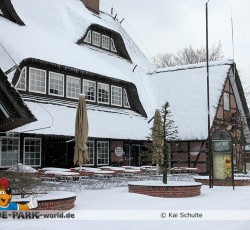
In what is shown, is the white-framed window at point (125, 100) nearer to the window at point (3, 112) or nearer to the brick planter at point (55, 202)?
the window at point (3, 112)

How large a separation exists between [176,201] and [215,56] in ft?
125

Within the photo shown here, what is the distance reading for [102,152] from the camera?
2070 centimetres

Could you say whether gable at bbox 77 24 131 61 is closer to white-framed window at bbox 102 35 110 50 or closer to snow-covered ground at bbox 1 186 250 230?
white-framed window at bbox 102 35 110 50

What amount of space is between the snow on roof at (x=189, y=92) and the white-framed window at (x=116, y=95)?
3.62 meters

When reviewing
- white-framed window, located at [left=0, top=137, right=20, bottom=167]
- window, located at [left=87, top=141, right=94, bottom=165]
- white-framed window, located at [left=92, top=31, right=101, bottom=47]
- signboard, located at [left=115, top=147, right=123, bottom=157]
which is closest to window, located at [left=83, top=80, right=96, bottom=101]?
window, located at [left=87, top=141, right=94, bottom=165]

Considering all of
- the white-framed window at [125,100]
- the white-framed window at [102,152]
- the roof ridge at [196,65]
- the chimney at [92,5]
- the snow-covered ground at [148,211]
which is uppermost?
the chimney at [92,5]

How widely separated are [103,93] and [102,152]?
3033 millimetres

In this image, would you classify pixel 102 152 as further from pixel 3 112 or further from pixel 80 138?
pixel 3 112

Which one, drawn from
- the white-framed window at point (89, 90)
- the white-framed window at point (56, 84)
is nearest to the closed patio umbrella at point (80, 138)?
the white-framed window at point (56, 84)

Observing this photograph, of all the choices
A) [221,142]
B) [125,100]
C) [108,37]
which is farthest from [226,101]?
[221,142]

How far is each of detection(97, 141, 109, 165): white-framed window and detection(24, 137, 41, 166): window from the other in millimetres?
3833

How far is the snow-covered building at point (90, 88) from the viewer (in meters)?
16.3

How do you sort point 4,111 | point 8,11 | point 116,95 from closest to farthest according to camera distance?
point 4,111 < point 8,11 < point 116,95

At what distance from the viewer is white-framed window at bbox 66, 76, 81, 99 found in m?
19.3
